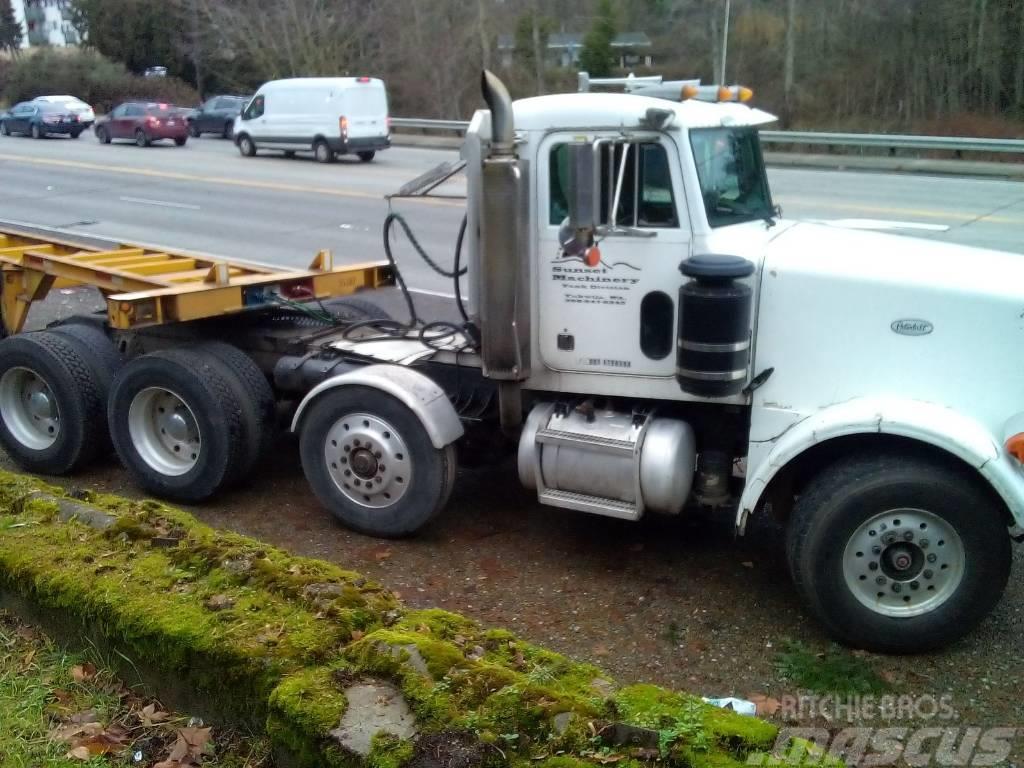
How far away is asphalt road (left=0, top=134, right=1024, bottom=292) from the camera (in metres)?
15.2

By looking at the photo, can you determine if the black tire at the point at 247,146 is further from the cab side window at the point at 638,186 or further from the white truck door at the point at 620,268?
the cab side window at the point at 638,186

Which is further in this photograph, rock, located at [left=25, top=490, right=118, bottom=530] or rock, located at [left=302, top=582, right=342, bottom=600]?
rock, located at [left=25, top=490, right=118, bottom=530]

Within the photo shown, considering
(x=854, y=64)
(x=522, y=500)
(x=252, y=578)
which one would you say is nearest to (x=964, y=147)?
(x=854, y=64)

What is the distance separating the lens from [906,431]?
4543 millimetres

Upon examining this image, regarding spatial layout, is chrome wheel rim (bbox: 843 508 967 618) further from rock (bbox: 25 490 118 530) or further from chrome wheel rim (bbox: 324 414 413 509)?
rock (bbox: 25 490 118 530)

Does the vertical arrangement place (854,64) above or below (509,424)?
above

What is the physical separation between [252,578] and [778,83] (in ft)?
123

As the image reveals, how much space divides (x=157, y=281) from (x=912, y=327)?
4.56 metres

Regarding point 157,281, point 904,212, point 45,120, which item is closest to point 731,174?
point 157,281

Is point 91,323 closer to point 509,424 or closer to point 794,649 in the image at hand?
point 509,424

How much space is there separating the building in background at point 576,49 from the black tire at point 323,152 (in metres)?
16.0

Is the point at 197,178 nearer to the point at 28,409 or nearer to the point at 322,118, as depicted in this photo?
the point at 322,118

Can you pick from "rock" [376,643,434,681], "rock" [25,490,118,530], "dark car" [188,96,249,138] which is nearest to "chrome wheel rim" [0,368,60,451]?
"rock" [25,490,118,530]

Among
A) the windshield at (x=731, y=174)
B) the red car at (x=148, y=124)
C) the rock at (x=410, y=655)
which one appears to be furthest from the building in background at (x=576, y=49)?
the rock at (x=410, y=655)
